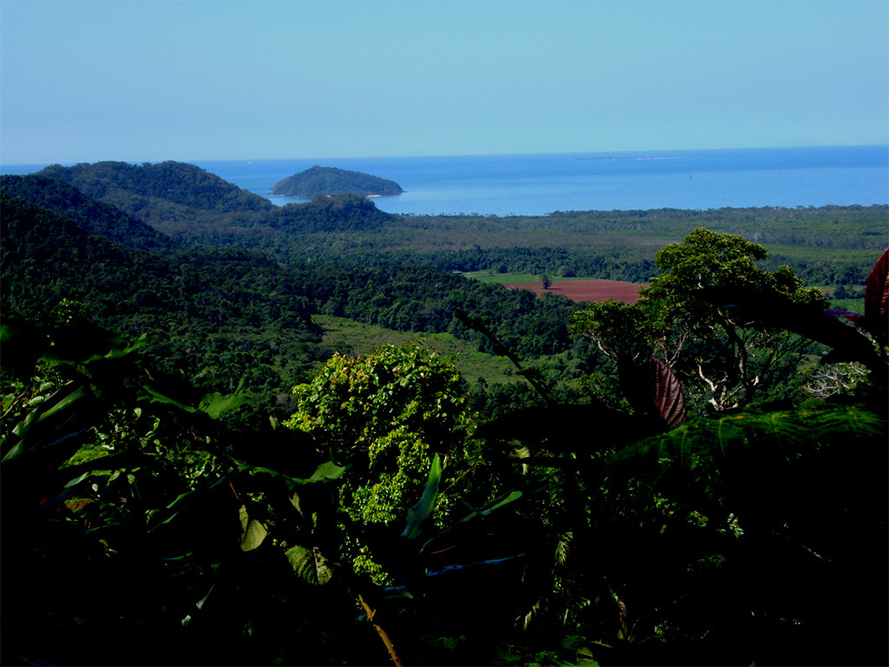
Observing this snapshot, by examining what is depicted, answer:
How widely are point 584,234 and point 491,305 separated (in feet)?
96.4

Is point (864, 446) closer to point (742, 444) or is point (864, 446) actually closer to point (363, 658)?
point (742, 444)

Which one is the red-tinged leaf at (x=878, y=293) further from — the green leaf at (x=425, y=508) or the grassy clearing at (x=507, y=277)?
the grassy clearing at (x=507, y=277)

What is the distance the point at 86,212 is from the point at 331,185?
5262 centimetres

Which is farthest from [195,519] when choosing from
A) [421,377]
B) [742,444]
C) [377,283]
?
[377,283]

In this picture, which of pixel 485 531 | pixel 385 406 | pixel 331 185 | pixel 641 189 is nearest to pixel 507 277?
pixel 385 406

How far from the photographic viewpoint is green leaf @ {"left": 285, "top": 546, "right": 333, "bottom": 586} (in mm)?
628

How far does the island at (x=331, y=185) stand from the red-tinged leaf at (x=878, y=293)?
104 metres

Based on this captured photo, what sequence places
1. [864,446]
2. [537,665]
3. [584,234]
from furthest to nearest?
[584,234] → [537,665] → [864,446]

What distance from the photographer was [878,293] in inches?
21.4

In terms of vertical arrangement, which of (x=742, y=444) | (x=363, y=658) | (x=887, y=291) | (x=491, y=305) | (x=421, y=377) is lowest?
(x=491, y=305)

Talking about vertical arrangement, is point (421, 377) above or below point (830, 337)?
below

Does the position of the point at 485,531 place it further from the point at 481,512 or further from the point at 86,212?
the point at 86,212

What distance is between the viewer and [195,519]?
67cm

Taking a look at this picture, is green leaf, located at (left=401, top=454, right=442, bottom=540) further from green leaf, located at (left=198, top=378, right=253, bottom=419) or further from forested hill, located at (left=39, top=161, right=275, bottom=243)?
forested hill, located at (left=39, top=161, right=275, bottom=243)
